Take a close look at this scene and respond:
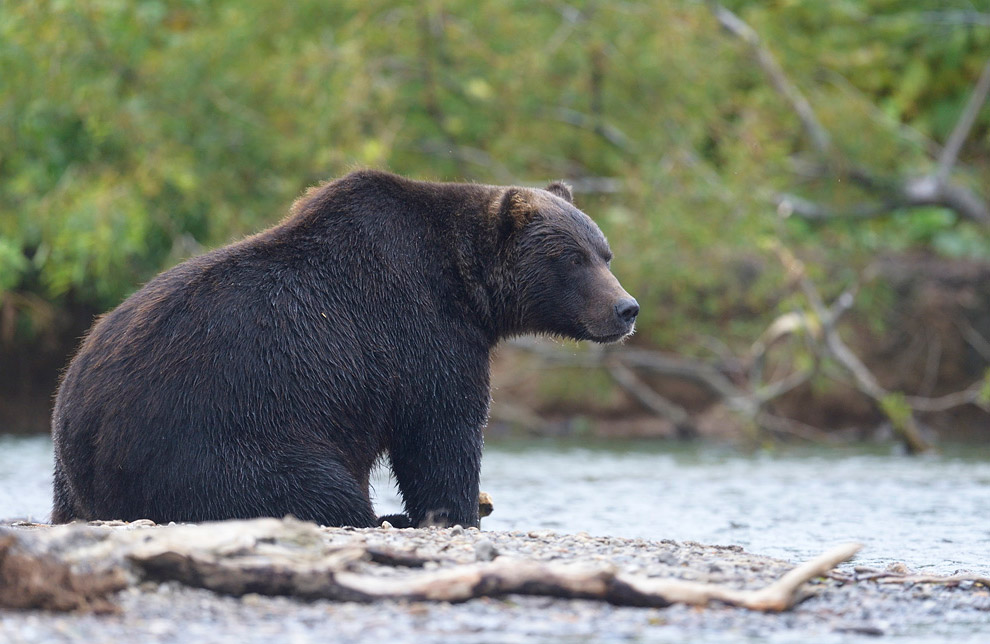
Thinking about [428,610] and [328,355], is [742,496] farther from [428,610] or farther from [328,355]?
[428,610]

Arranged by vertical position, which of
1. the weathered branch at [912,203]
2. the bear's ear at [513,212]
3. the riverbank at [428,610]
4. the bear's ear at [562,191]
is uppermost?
the weathered branch at [912,203]

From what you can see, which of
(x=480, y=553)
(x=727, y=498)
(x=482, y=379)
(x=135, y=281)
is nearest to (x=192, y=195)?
(x=135, y=281)

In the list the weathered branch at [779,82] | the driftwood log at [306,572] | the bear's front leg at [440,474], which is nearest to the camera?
the driftwood log at [306,572]

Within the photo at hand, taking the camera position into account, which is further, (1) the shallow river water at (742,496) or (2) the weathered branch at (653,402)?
(2) the weathered branch at (653,402)

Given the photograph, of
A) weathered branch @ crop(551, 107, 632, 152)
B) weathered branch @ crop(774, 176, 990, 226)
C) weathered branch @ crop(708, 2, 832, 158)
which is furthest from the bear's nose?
weathered branch @ crop(551, 107, 632, 152)

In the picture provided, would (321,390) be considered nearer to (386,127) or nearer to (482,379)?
(482,379)

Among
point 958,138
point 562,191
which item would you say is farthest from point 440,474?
point 958,138

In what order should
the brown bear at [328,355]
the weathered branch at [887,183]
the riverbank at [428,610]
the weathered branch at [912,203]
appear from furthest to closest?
the weathered branch at [912,203] < the weathered branch at [887,183] < the brown bear at [328,355] < the riverbank at [428,610]

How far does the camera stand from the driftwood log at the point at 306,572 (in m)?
3.93

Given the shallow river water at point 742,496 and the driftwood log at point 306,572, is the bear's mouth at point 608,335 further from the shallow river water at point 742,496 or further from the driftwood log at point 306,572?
the driftwood log at point 306,572

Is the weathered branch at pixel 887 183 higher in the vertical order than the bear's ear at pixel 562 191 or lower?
higher

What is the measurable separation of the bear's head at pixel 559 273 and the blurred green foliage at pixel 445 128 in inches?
266

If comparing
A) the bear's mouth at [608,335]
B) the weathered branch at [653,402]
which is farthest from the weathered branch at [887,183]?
the bear's mouth at [608,335]

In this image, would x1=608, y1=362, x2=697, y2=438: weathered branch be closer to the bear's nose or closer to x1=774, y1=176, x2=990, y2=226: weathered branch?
x1=774, y1=176, x2=990, y2=226: weathered branch
